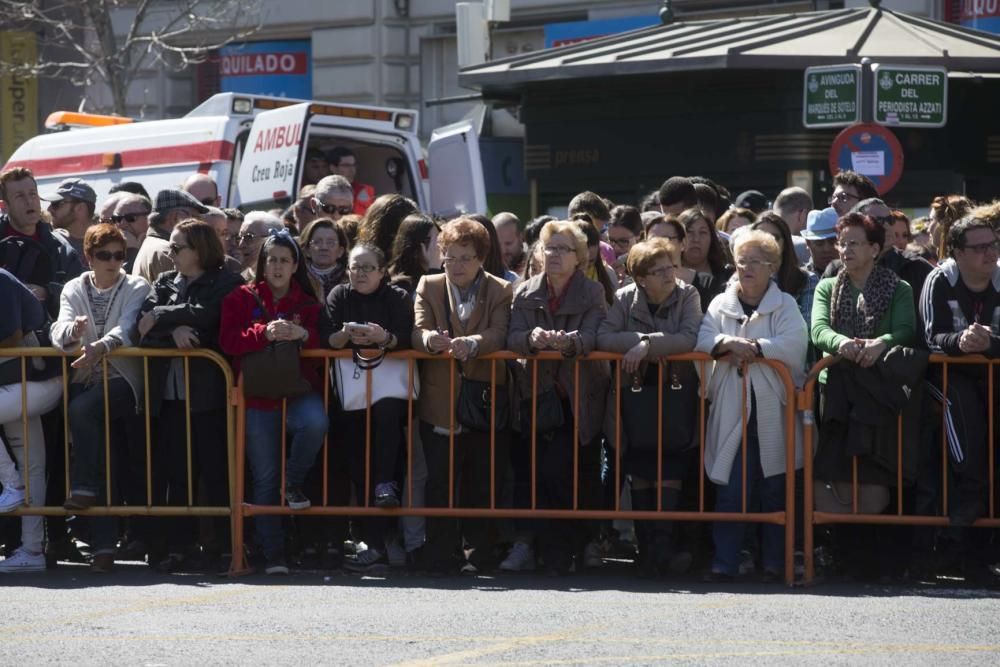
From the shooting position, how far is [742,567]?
9.27m

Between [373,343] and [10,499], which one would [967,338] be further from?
[10,499]

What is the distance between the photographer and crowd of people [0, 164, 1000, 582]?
9.04 metres

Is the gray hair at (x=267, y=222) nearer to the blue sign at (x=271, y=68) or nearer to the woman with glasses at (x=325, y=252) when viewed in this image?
the woman with glasses at (x=325, y=252)

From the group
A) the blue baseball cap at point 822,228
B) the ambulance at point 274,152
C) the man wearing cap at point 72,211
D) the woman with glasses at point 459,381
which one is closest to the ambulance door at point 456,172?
the ambulance at point 274,152

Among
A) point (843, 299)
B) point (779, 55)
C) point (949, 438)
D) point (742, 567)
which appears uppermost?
point (779, 55)

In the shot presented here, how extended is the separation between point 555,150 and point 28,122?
12.5m

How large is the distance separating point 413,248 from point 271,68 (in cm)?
1865

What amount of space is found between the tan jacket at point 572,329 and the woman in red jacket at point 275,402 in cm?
106

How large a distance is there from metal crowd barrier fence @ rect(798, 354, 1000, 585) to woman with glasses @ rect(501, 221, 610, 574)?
105 centimetres

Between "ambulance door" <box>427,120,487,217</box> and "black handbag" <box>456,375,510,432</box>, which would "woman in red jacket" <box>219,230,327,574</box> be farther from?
"ambulance door" <box>427,120,487,217</box>

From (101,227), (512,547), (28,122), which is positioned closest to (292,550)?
(512,547)

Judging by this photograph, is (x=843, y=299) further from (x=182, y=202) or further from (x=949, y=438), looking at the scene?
(x=182, y=202)

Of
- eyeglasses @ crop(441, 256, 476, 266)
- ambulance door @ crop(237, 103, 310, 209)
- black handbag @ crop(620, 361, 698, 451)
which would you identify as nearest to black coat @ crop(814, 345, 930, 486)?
black handbag @ crop(620, 361, 698, 451)

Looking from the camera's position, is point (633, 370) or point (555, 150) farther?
point (555, 150)
